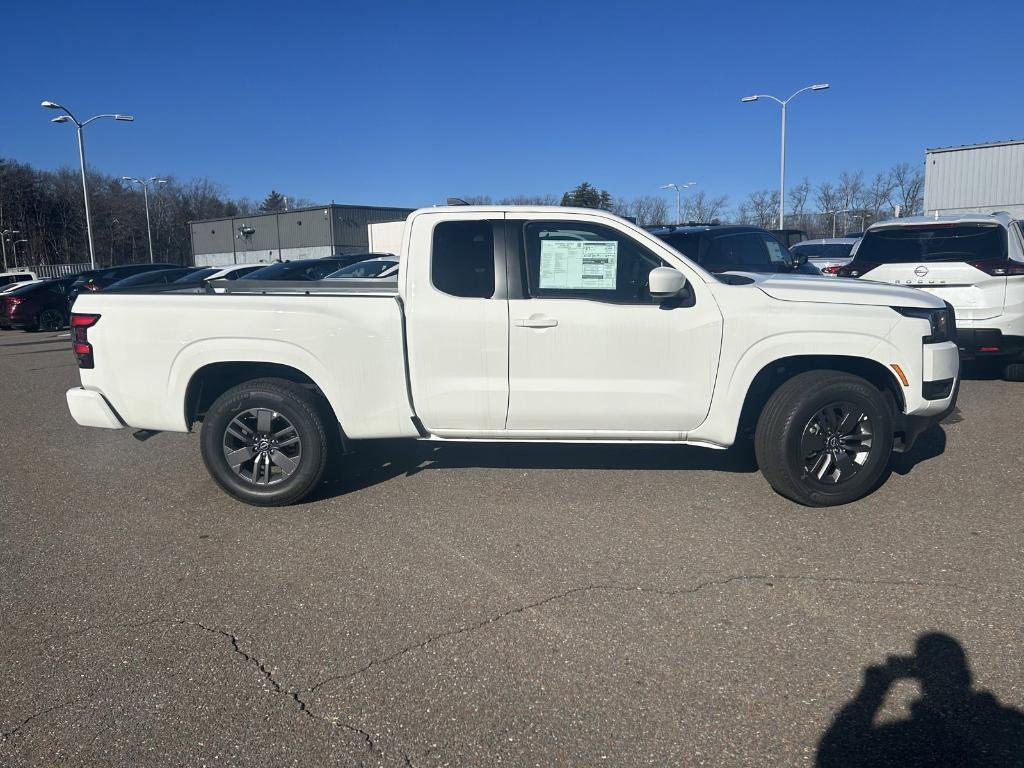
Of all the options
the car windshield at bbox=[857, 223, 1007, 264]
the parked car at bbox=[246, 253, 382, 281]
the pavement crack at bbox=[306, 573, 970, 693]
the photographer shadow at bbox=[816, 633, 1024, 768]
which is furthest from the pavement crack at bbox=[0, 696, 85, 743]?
the parked car at bbox=[246, 253, 382, 281]

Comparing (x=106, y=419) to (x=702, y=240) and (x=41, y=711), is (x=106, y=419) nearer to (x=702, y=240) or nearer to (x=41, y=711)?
(x=41, y=711)

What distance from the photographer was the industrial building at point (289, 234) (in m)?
56.1

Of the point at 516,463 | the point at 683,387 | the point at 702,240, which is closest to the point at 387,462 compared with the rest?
the point at 516,463

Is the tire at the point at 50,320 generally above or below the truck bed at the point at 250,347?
below

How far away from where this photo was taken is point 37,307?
21.8 m

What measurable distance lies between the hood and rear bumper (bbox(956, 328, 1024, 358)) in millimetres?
3706

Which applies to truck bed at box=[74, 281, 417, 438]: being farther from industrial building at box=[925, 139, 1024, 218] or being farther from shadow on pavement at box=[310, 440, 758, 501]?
industrial building at box=[925, 139, 1024, 218]

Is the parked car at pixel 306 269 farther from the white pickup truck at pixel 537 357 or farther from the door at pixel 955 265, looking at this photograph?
the white pickup truck at pixel 537 357

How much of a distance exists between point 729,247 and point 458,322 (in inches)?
234

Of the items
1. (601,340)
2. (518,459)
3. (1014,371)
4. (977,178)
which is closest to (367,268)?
(518,459)

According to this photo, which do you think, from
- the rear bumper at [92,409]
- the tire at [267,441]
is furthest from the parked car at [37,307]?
the tire at [267,441]

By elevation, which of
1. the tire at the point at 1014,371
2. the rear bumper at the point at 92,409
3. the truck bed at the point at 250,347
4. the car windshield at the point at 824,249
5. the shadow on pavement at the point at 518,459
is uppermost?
the car windshield at the point at 824,249

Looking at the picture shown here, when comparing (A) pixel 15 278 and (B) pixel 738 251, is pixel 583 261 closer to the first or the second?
(B) pixel 738 251

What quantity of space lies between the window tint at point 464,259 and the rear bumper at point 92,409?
2.37 metres
